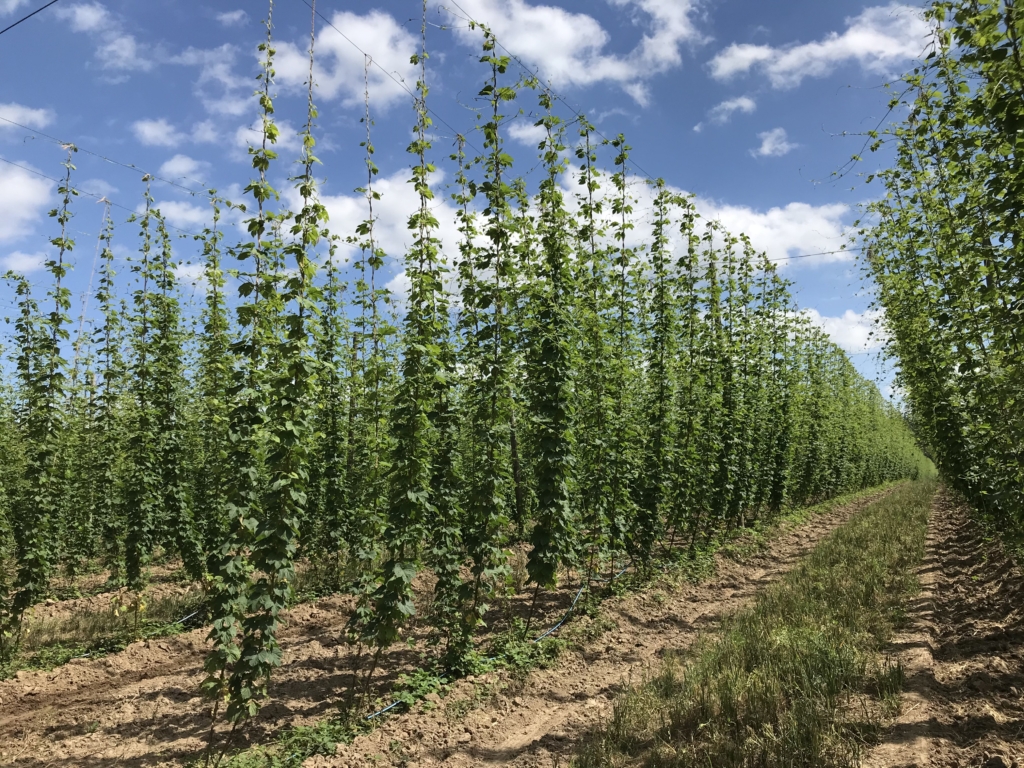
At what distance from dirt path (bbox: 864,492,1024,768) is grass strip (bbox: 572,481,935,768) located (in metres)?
0.21

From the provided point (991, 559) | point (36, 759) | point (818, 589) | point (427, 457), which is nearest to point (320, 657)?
point (36, 759)

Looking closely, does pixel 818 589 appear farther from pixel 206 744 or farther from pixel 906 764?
pixel 206 744

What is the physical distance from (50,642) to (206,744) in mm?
5337

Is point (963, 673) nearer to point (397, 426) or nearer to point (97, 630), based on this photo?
point (397, 426)

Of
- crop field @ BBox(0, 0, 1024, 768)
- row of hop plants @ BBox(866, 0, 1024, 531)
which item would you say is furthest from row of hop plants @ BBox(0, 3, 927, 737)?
row of hop plants @ BBox(866, 0, 1024, 531)

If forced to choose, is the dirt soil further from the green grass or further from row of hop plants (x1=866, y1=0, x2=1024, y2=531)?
row of hop plants (x1=866, y1=0, x2=1024, y2=531)

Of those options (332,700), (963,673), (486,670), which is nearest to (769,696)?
(963,673)

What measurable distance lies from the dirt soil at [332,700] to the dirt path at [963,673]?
2303mm

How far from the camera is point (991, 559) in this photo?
9523mm

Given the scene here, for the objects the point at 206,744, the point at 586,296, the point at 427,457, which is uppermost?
the point at 586,296

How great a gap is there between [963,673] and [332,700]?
597 cm

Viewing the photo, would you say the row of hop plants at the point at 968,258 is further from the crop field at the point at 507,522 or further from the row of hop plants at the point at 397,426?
the row of hop plants at the point at 397,426

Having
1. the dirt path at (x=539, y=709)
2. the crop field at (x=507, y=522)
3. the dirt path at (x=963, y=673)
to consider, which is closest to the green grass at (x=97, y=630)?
the crop field at (x=507, y=522)

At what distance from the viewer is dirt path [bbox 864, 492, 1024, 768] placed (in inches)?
149
